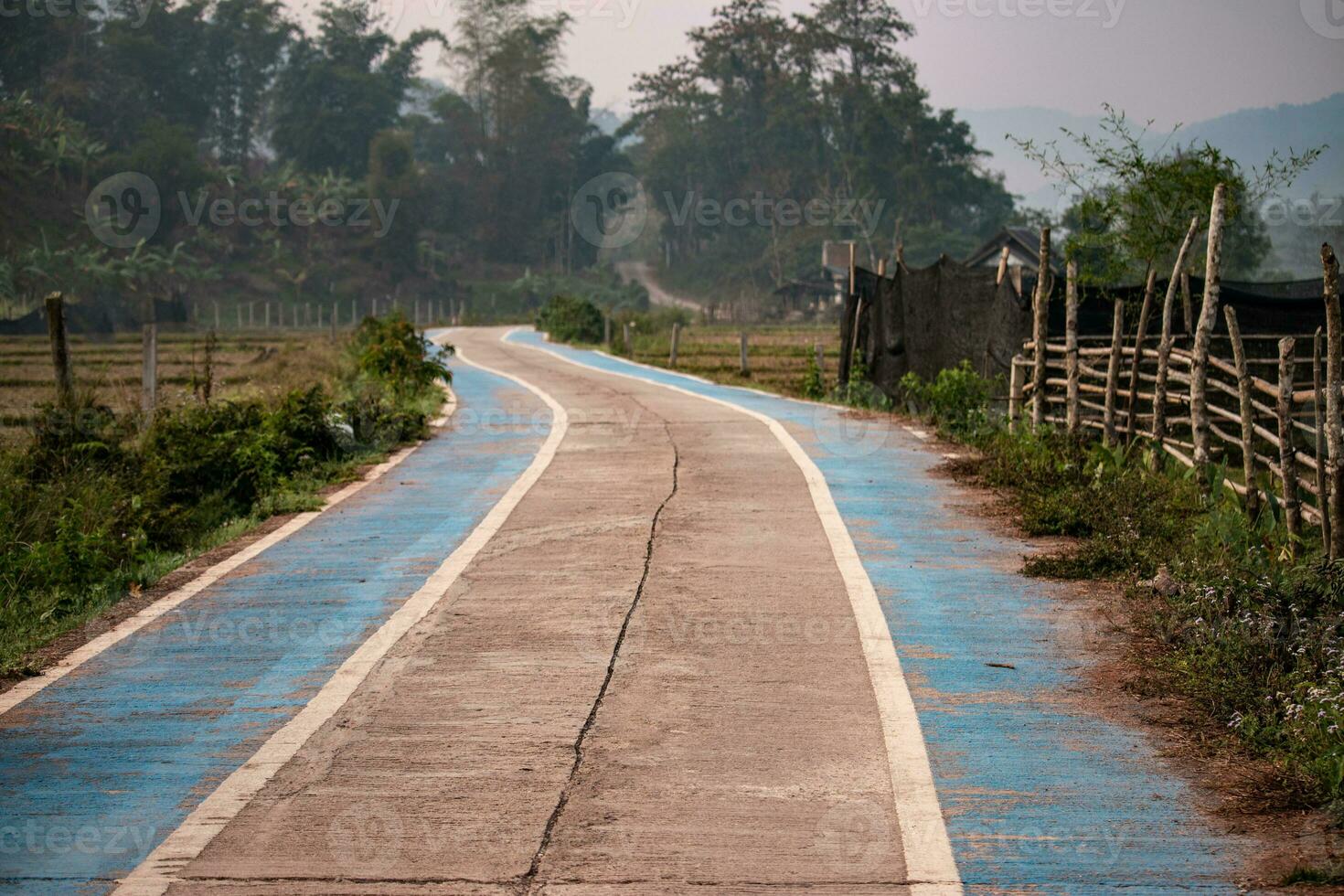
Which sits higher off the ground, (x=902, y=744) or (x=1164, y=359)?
(x=1164, y=359)

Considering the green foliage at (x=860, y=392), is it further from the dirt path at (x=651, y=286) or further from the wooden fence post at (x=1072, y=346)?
the dirt path at (x=651, y=286)

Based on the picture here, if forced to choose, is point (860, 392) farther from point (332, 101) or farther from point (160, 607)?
point (332, 101)

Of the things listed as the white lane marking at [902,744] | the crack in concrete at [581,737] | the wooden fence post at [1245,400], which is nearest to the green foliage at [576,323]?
the crack in concrete at [581,737]

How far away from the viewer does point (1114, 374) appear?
524 inches

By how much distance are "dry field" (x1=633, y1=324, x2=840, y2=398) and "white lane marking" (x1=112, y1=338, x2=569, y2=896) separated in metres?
17.1

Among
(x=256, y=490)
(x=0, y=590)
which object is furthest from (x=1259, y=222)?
(x=0, y=590)

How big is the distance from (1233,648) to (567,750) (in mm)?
3444

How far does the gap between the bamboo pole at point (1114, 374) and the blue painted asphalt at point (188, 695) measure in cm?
618

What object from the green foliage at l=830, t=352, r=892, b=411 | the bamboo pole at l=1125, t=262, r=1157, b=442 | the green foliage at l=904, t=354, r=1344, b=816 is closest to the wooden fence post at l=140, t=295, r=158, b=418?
the green foliage at l=830, t=352, r=892, b=411

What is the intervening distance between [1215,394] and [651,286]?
104 metres

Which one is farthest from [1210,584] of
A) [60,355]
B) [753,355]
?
[753,355]

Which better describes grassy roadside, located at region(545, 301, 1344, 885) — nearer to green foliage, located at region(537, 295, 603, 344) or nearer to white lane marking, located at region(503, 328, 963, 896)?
white lane marking, located at region(503, 328, 963, 896)

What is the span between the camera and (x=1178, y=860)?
4844mm

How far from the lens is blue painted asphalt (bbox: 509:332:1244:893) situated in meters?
4.83
